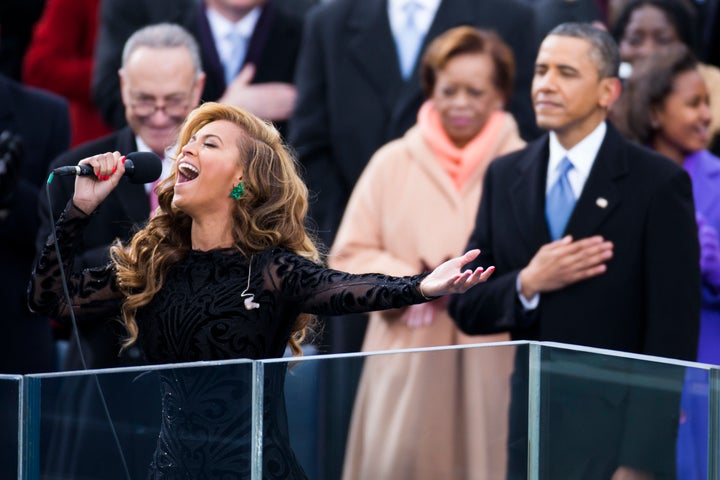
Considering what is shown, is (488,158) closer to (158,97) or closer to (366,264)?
(366,264)

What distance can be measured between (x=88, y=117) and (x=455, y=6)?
1.97 m

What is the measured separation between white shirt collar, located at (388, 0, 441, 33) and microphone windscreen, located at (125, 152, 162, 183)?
2.80 m

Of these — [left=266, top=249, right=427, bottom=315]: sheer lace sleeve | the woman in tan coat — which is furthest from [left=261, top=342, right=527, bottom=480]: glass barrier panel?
the woman in tan coat

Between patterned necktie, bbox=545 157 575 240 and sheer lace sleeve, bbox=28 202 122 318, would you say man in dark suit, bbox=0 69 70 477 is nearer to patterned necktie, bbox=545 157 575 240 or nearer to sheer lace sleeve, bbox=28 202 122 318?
sheer lace sleeve, bbox=28 202 122 318

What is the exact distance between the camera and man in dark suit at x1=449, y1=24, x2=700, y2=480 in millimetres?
5133

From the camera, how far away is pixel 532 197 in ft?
17.7

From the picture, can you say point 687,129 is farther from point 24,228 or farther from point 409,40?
point 24,228

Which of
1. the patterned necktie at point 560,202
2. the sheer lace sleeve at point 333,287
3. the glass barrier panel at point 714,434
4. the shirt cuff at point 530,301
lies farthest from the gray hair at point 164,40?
the glass barrier panel at point 714,434

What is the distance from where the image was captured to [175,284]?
4.08m

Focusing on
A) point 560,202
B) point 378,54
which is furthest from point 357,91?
point 560,202

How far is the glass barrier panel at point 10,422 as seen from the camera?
3746 mm

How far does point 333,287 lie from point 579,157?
71.8 inches

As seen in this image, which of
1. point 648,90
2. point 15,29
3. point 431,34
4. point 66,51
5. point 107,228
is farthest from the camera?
point 15,29

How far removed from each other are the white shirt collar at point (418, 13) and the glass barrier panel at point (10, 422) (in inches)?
131
